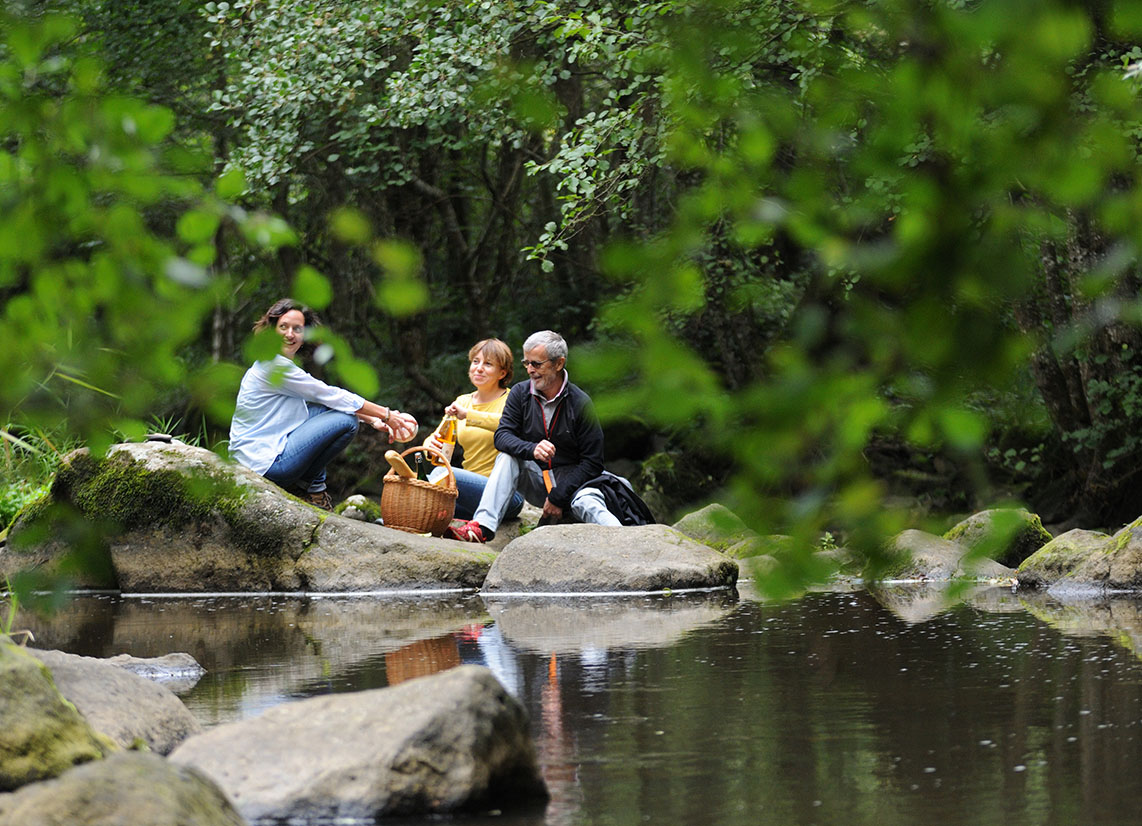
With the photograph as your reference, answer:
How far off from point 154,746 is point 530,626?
4015 mm

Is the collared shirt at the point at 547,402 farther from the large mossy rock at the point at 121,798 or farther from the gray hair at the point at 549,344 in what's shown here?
the large mossy rock at the point at 121,798

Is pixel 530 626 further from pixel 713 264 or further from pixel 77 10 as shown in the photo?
pixel 77 10

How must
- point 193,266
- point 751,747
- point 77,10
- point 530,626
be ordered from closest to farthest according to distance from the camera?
point 193,266, point 751,747, point 530,626, point 77,10

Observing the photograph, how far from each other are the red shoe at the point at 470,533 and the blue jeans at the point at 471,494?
357 mm

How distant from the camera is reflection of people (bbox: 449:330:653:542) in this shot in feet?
39.7

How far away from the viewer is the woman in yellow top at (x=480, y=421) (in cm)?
1293

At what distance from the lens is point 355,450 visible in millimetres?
23312

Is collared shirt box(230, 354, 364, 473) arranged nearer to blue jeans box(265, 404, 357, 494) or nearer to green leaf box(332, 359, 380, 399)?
blue jeans box(265, 404, 357, 494)

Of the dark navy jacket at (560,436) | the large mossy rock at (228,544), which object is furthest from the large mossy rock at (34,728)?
the dark navy jacket at (560,436)

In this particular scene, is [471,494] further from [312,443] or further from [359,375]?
[359,375]

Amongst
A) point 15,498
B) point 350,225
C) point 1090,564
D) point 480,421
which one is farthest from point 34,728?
point 15,498

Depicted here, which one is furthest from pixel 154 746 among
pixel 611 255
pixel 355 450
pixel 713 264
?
pixel 355 450

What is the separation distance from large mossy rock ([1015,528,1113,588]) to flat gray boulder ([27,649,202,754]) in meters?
7.39

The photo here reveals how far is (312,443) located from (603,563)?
10.5 feet
